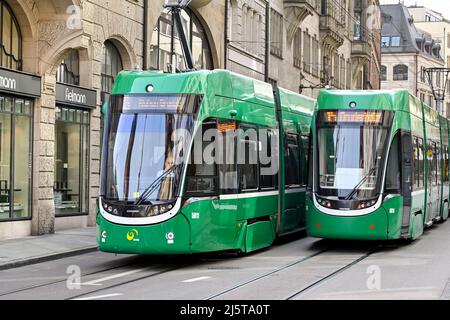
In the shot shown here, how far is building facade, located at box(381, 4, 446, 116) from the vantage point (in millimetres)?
111750

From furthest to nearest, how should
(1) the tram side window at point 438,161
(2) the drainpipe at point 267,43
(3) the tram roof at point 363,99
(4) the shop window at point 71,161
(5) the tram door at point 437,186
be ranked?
1. (2) the drainpipe at point 267,43
2. (1) the tram side window at point 438,161
3. (5) the tram door at point 437,186
4. (4) the shop window at point 71,161
5. (3) the tram roof at point 363,99

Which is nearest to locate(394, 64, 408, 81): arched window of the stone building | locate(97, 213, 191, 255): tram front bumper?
the stone building

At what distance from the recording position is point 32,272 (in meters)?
16.7

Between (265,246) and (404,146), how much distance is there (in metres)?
3.45

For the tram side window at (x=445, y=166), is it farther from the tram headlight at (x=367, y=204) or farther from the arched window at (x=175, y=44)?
the tram headlight at (x=367, y=204)

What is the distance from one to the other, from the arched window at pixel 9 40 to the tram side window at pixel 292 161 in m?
6.77

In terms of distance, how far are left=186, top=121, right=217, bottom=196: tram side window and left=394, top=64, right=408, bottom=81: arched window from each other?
319 feet

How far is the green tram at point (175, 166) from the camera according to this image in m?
16.1

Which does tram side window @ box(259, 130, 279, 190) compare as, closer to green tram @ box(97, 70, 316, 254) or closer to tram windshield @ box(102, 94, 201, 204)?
green tram @ box(97, 70, 316, 254)

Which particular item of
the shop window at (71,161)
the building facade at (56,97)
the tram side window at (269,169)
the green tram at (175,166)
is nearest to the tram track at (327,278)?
the green tram at (175,166)

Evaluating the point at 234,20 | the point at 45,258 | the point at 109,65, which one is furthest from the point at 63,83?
the point at 234,20

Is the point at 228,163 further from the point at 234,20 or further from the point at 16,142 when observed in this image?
the point at 234,20

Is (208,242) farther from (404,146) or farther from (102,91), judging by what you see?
(102,91)
